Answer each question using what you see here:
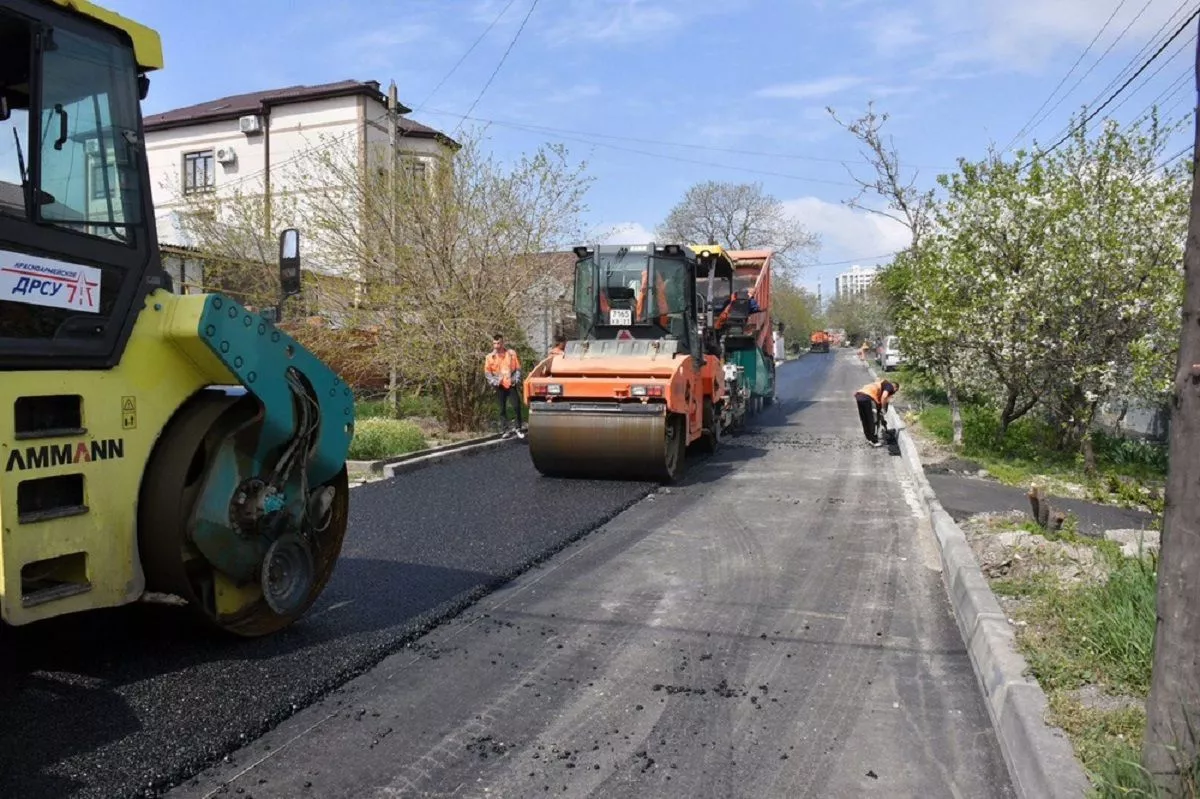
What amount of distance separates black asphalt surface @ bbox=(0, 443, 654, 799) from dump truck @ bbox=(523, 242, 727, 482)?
2.36 meters

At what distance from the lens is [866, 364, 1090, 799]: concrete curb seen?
3.07 metres

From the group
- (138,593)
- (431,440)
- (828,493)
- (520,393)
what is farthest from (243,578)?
(520,393)

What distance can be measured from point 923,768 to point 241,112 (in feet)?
103

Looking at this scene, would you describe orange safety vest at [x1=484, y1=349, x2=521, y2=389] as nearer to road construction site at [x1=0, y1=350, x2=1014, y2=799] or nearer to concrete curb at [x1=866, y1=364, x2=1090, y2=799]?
road construction site at [x1=0, y1=350, x2=1014, y2=799]

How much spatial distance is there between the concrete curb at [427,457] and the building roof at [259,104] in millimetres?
14152

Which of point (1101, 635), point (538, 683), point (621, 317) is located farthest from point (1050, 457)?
point (538, 683)

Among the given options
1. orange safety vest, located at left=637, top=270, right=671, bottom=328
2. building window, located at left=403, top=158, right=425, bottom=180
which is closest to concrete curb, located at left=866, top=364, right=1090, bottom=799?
orange safety vest, located at left=637, top=270, right=671, bottom=328

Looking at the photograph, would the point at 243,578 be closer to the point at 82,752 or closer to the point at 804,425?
the point at 82,752

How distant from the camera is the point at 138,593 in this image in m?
3.97

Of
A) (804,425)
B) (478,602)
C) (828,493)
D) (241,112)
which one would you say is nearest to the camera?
(478,602)

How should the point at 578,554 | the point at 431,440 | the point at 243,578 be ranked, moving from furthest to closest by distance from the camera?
the point at 431,440 < the point at 578,554 < the point at 243,578

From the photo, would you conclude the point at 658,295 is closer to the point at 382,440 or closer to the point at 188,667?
the point at 382,440

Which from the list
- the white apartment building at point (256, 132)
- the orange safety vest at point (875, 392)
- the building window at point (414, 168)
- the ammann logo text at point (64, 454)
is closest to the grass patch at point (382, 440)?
the building window at point (414, 168)

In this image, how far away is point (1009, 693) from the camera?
3.77 metres
